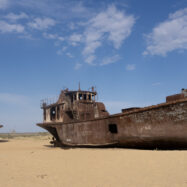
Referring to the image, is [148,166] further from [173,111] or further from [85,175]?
[173,111]

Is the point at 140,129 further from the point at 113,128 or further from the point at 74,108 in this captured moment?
the point at 74,108

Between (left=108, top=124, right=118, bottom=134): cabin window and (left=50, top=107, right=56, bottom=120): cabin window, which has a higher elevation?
(left=50, top=107, right=56, bottom=120): cabin window

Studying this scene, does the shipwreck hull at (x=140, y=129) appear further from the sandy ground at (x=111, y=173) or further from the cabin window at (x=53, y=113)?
the cabin window at (x=53, y=113)

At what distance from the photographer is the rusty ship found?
265 inches

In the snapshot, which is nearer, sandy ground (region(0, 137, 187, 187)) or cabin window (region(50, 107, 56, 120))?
sandy ground (region(0, 137, 187, 187))

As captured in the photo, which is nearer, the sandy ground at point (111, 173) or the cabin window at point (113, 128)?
the sandy ground at point (111, 173)

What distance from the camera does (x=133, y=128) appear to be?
802 cm

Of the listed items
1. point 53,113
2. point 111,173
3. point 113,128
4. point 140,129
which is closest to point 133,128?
point 140,129

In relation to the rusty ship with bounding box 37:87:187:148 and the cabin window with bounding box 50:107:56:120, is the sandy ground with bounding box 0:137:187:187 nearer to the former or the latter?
the rusty ship with bounding box 37:87:187:148

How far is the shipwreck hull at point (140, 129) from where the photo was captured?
6688 millimetres

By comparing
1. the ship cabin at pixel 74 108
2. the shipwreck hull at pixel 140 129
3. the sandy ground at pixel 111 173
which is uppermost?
the ship cabin at pixel 74 108

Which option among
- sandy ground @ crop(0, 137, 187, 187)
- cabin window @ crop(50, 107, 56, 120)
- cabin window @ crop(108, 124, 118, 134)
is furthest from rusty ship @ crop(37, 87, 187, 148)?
cabin window @ crop(50, 107, 56, 120)

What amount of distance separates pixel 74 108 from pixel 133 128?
677cm

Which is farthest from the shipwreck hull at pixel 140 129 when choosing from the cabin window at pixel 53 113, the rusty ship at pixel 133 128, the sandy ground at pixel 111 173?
the cabin window at pixel 53 113
